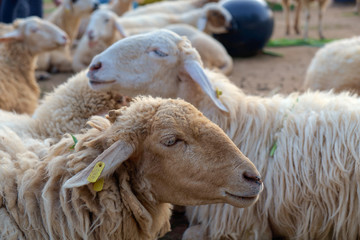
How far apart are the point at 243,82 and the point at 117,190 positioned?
5578mm

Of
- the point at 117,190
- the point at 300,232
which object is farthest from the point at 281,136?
the point at 117,190

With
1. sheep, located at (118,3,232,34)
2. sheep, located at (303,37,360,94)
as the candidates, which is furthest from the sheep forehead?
sheep, located at (118,3,232,34)

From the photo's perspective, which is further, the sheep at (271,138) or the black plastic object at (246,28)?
the black plastic object at (246,28)

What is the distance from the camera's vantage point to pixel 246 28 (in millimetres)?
9258

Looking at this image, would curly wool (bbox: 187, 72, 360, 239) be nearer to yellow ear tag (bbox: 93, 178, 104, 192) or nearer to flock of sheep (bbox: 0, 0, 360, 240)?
flock of sheep (bbox: 0, 0, 360, 240)

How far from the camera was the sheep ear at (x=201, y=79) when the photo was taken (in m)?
3.37

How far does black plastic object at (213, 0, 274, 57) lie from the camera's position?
9250 mm

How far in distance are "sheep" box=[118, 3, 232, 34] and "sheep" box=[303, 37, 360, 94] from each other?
344 centimetres

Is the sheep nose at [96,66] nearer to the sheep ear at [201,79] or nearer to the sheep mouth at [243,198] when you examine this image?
the sheep ear at [201,79]

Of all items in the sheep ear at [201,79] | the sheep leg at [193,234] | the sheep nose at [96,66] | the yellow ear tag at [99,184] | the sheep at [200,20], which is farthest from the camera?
the sheep at [200,20]

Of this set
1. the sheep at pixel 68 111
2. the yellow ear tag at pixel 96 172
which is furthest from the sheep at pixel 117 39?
the yellow ear tag at pixel 96 172

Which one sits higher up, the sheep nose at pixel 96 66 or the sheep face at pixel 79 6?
the sheep nose at pixel 96 66

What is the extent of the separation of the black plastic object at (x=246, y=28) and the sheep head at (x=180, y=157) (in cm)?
723

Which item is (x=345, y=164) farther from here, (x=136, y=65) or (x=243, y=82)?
(x=243, y=82)
